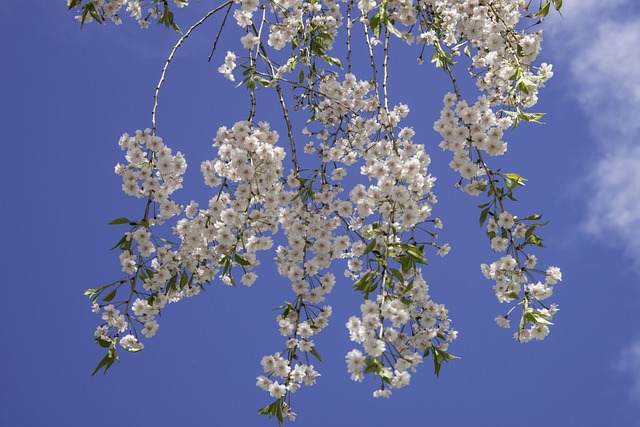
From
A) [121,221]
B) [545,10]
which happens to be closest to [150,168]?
[121,221]

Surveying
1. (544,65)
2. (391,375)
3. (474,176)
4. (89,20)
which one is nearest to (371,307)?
(391,375)

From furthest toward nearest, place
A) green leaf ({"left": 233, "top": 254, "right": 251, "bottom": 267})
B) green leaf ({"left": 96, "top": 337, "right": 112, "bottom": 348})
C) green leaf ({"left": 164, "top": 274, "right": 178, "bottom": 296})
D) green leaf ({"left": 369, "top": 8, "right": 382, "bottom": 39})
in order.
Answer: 1. green leaf ({"left": 369, "top": 8, "right": 382, "bottom": 39})
2. green leaf ({"left": 164, "top": 274, "right": 178, "bottom": 296})
3. green leaf ({"left": 233, "top": 254, "right": 251, "bottom": 267})
4. green leaf ({"left": 96, "top": 337, "right": 112, "bottom": 348})

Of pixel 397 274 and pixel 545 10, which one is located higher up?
pixel 545 10

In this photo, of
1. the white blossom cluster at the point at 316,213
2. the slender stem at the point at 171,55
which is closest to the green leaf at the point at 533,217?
the white blossom cluster at the point at 316,213

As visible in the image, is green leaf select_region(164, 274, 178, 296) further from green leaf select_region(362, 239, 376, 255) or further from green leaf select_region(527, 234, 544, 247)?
green leaf select_region(527, 234, 544, 247)

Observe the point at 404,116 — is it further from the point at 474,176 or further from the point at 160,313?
the point at 160,313

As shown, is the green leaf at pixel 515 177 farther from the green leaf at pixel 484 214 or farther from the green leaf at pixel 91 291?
the green leaf at pixel 91 291

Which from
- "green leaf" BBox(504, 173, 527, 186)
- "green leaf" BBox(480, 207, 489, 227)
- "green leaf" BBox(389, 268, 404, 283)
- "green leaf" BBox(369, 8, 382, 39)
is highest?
"green leaf" BBox(369, 8, 382, 39)

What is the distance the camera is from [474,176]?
3.76m

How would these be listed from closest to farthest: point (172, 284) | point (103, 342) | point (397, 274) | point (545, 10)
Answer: point (397, 274) → point (103, 342) → point (172, 284) → point (545, 10)

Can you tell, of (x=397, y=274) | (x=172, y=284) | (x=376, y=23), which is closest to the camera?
(x=397, y=274)

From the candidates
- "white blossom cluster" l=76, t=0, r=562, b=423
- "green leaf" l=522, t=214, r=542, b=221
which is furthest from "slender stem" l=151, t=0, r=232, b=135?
"green leaf" l=522, t=214, r=542, b=221

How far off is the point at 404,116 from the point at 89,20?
2260 millimetres

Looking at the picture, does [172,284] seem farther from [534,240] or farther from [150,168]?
[534,240]
